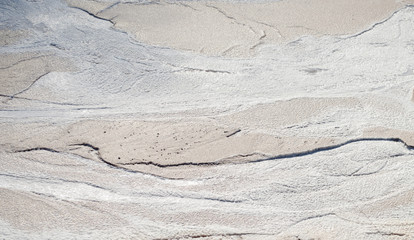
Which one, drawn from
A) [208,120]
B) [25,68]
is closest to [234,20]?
[208,120]

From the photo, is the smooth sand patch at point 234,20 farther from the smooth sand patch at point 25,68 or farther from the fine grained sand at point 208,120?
the smooth sand patch at point 25,68

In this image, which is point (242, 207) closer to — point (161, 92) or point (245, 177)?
point (245, 177)

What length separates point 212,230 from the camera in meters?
3.17

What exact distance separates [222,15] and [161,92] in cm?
195

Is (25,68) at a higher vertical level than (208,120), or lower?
lower

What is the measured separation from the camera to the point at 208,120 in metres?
4.20

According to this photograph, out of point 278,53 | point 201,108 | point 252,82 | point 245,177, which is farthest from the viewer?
point 278,53

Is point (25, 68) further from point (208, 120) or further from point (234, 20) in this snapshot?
point (234, 20)

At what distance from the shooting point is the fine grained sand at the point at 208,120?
10.8ft

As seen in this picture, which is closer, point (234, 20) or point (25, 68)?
point (25, 68)

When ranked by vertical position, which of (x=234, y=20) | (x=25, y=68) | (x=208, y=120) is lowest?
(x=25, y=68)

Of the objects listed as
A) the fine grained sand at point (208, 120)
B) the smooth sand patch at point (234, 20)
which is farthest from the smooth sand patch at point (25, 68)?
the smooth sand patch at point (234, 20)

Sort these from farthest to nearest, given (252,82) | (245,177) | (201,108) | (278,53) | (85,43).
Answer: (85,43), (278,53), (252,82), (201,108), (245,177)

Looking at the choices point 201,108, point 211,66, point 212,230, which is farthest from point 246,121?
point 212,230
